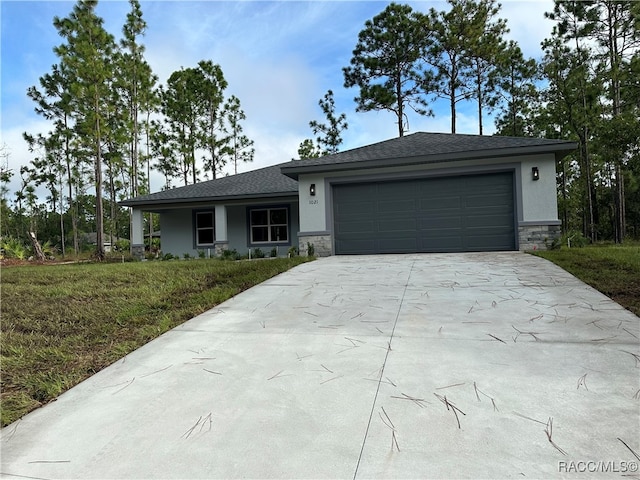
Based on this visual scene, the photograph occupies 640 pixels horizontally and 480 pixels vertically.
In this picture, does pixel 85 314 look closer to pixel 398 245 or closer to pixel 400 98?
pixel 398 245

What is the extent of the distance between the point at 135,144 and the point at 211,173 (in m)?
6.93

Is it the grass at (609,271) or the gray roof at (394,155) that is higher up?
the gray roof at (394,155)

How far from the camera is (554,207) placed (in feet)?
31.4

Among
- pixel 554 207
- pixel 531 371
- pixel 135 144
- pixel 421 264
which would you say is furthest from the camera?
pixel 135 144

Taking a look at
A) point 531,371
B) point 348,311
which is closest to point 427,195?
point 348,311

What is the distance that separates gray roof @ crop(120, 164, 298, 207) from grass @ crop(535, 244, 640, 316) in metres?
8.93

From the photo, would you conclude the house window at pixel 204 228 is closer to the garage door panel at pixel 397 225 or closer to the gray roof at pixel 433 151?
the gray roof at pixel 433 151

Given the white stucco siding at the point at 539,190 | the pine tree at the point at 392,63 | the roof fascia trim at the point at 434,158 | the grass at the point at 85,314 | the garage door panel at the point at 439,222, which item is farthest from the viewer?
the pine tree at the point at 392,63

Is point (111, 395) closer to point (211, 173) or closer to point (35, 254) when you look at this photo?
point (35, 254)

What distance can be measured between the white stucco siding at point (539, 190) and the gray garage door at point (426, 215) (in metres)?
0.37

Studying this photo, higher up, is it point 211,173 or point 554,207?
point 211,173

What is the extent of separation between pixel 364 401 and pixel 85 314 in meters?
4.17

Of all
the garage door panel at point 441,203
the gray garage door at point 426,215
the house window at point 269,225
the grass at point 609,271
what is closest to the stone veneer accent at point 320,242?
the gray garage door at point 426,215

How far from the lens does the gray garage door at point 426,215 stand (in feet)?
33.1
